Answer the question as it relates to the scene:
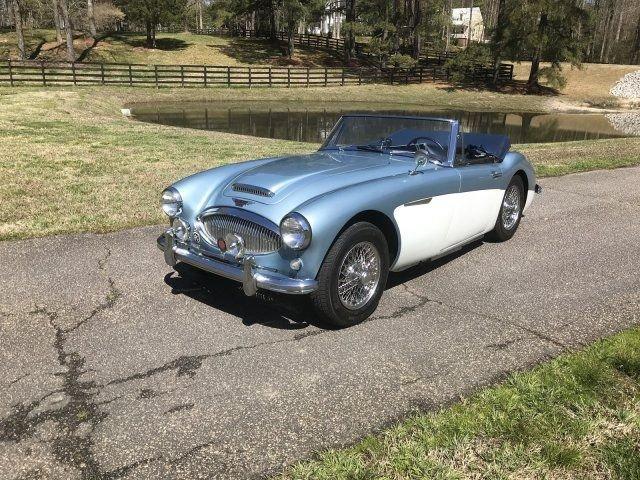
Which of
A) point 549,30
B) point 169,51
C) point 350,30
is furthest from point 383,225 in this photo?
point 169,51

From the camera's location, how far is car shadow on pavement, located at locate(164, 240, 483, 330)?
393cm

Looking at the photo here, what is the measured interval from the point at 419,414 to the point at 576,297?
8.18ft

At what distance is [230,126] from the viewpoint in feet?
60.3

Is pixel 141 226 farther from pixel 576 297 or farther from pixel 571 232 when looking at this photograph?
pixel 571 232

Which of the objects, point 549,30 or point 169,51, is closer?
point 549,30

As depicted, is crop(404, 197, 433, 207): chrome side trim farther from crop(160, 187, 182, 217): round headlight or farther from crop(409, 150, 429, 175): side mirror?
crop(160, 187, 182, 217): round headlight

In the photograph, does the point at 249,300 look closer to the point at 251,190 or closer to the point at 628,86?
the point at 251,190

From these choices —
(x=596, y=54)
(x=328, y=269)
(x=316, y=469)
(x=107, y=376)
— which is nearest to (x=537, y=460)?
(x=316, y=469)

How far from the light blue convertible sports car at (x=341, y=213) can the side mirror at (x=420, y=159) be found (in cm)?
1

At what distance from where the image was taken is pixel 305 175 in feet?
13.5

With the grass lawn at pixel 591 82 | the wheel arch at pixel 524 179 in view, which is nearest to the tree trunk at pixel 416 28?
the grass lawn at pixel 591 82

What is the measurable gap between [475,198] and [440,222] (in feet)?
2.45

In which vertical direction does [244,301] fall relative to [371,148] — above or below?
below

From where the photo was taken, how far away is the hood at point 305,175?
3.87 meters
